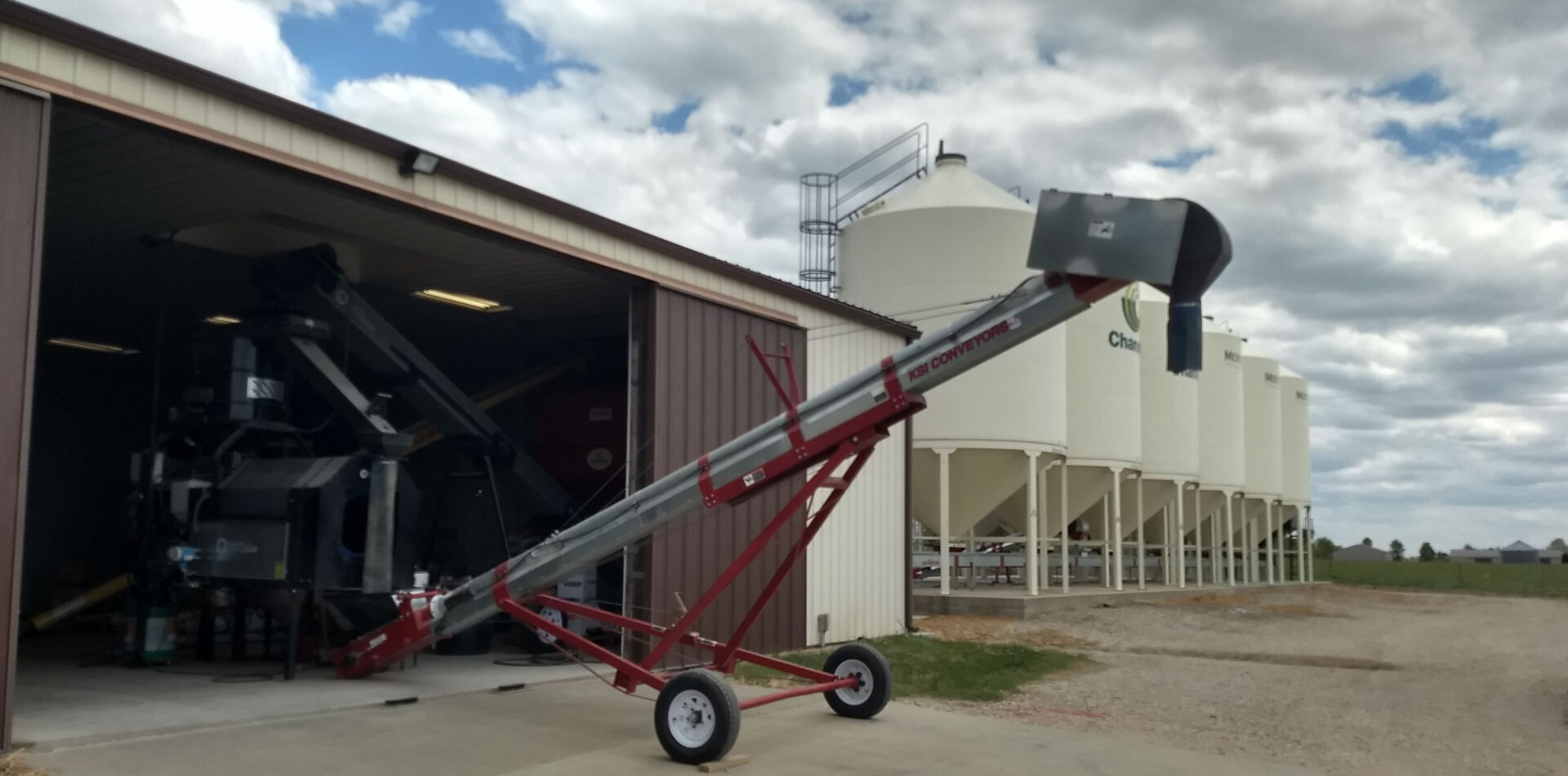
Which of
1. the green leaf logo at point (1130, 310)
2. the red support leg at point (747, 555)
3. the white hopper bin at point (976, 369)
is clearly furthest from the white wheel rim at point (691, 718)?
the green leaf logo at point (1130, 310)

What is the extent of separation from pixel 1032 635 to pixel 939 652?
529 cm

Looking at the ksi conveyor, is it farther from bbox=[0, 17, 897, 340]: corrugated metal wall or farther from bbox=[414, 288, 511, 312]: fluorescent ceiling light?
bbox=[414, 288, 511, 312]: fluorescent ceiling light

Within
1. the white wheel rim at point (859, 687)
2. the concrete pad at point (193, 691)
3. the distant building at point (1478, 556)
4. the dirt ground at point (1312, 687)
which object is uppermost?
the white wheel rim at point (859, 687)

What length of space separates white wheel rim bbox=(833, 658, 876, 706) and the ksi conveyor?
0.01 m

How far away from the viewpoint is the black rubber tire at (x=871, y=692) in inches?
373

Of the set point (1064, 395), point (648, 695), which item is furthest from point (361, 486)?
point (1064, 395)

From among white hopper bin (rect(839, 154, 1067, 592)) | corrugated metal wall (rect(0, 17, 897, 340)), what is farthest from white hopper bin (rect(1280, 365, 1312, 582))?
corrugated metal wall (rect(0, 17, 897, 340))

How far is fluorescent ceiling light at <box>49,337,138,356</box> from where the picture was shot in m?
17.5

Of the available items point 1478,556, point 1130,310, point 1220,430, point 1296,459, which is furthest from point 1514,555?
point 1130,310

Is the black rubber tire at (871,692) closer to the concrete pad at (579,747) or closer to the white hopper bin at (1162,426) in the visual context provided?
the concrete pad at (579,747)

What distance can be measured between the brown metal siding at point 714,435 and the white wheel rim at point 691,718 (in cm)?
369

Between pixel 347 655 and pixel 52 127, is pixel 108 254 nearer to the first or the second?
pixel 52 127

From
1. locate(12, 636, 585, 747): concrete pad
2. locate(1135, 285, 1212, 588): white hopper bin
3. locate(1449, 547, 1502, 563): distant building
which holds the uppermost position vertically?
locate(1135, 285, 1212, 588): white hopper bin

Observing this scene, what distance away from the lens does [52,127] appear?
29.7ft
